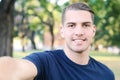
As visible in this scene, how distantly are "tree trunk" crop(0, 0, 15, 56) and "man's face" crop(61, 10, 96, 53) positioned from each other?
12.7 m

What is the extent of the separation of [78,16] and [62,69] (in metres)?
0.39

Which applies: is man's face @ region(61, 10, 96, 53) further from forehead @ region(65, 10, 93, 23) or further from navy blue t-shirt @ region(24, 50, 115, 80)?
navy blue t-shirt @ region(24, 50, 115, 80)

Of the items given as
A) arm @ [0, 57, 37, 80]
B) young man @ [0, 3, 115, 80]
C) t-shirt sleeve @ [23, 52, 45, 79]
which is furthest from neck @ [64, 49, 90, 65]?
arm @ [0, 57, 37, 80]

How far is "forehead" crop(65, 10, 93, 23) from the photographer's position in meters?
2.86

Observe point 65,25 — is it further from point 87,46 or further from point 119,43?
point 119,43

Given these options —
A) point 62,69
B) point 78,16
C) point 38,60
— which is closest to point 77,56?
point 62,69

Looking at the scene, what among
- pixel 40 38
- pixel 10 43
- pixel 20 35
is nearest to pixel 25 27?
pixel 20 35

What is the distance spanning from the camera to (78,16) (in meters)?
2.86

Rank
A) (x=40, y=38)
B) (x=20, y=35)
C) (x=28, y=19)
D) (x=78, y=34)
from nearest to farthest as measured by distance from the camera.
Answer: (x=78, y=34) → (x=28, y=19) → (x=20, y=35) → (x=40, y=38)

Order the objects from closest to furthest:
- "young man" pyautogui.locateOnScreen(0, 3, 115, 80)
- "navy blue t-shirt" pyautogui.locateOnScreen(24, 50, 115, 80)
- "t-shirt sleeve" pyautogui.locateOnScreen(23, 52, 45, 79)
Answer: "t-shirt sleeve" pyautogui.locateOnScreen(23, 52, 45, 79), "navy blue t-shirt" pyautogui.locateOnScreen(24, 50, 115, 80), "young man" pyautogui.locateOnScreen(0, 3, 115, 80)

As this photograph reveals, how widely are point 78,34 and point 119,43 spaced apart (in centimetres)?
5512

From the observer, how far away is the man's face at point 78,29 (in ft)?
9.42

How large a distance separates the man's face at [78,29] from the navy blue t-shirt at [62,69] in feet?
0.37

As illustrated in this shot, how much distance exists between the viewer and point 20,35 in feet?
218
